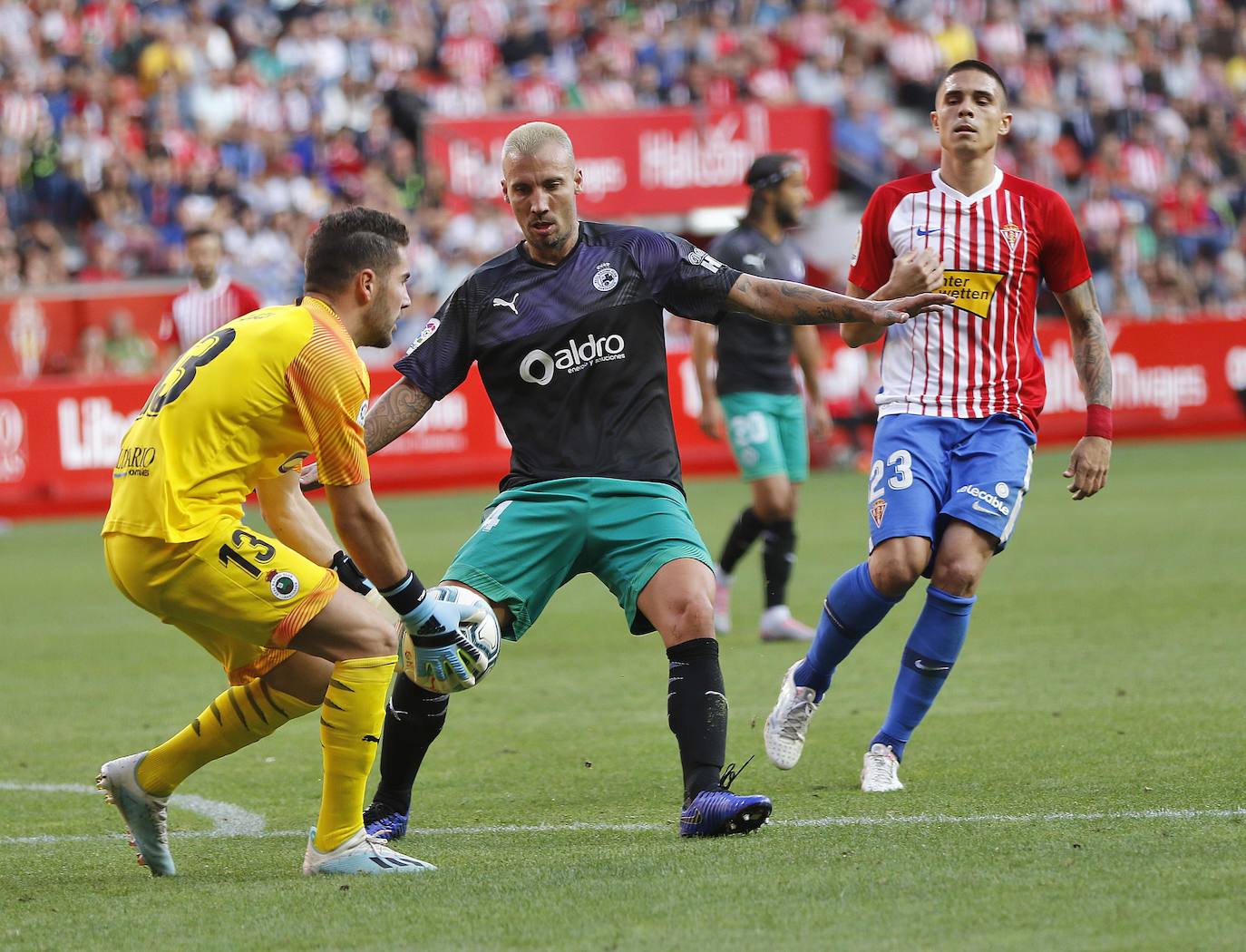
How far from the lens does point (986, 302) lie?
6.57m

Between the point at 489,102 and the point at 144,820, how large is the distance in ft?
70.0

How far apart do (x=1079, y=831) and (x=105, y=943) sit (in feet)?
8.90

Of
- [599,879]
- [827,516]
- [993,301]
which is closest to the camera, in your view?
[599,879]

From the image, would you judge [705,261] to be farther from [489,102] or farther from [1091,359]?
[489,102]

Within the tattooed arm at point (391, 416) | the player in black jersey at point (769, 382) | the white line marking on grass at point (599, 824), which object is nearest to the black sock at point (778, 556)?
the player in black jersey at point (769, 382)

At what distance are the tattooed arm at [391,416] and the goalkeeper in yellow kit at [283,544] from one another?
1.45 feet

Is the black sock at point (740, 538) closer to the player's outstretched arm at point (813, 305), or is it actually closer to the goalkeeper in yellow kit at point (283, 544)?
the player's outstretched arm at point (813, 305)

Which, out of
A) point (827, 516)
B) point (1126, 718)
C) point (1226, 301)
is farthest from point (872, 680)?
point (1226, 301)

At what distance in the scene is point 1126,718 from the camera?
7.56m

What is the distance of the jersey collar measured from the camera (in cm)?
665

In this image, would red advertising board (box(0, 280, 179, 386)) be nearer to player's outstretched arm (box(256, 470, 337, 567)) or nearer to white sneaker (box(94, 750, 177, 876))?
player's outstretched arm (box(256, 470, 337, 567))

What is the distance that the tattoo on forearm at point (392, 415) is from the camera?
5.95 meters

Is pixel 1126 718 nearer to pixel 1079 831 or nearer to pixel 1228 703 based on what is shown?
pixel 1228 703

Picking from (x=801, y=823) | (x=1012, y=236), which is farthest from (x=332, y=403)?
(x=1012, y=236)
